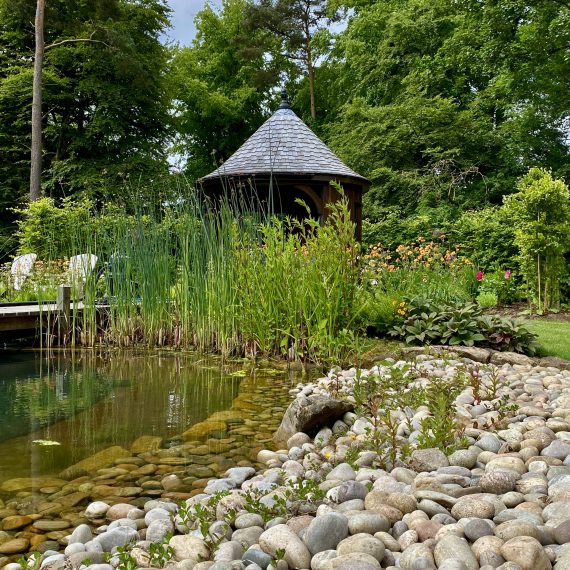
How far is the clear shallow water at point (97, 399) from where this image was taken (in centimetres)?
235

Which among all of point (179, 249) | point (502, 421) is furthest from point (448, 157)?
point (502, 421)

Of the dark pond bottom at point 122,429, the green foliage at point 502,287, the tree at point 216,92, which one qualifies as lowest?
the dark pond bottom at point 122,429

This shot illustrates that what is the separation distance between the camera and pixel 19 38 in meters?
14.8

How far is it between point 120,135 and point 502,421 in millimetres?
14791

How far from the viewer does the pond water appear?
6.76 feet

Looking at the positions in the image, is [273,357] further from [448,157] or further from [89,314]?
[448,157]

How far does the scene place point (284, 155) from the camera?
7836 millimetres

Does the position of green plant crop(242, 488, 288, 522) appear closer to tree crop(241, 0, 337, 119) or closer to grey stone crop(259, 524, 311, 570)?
grey stone crop(259, 524, 311, 570)

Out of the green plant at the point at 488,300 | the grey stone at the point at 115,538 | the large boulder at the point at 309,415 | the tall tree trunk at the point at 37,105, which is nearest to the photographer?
the grey stone at the point at 115,538

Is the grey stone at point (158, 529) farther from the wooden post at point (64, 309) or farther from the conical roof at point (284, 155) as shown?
the conical roof at point (284, 155)

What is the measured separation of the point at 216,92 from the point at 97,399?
1754 centimetres

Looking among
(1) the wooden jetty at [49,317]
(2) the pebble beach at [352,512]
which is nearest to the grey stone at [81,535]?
(2) the pebble beach at [352,512]

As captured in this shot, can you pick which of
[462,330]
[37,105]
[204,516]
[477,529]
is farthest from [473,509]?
[37,105]

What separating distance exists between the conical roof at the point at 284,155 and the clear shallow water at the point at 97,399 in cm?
366
